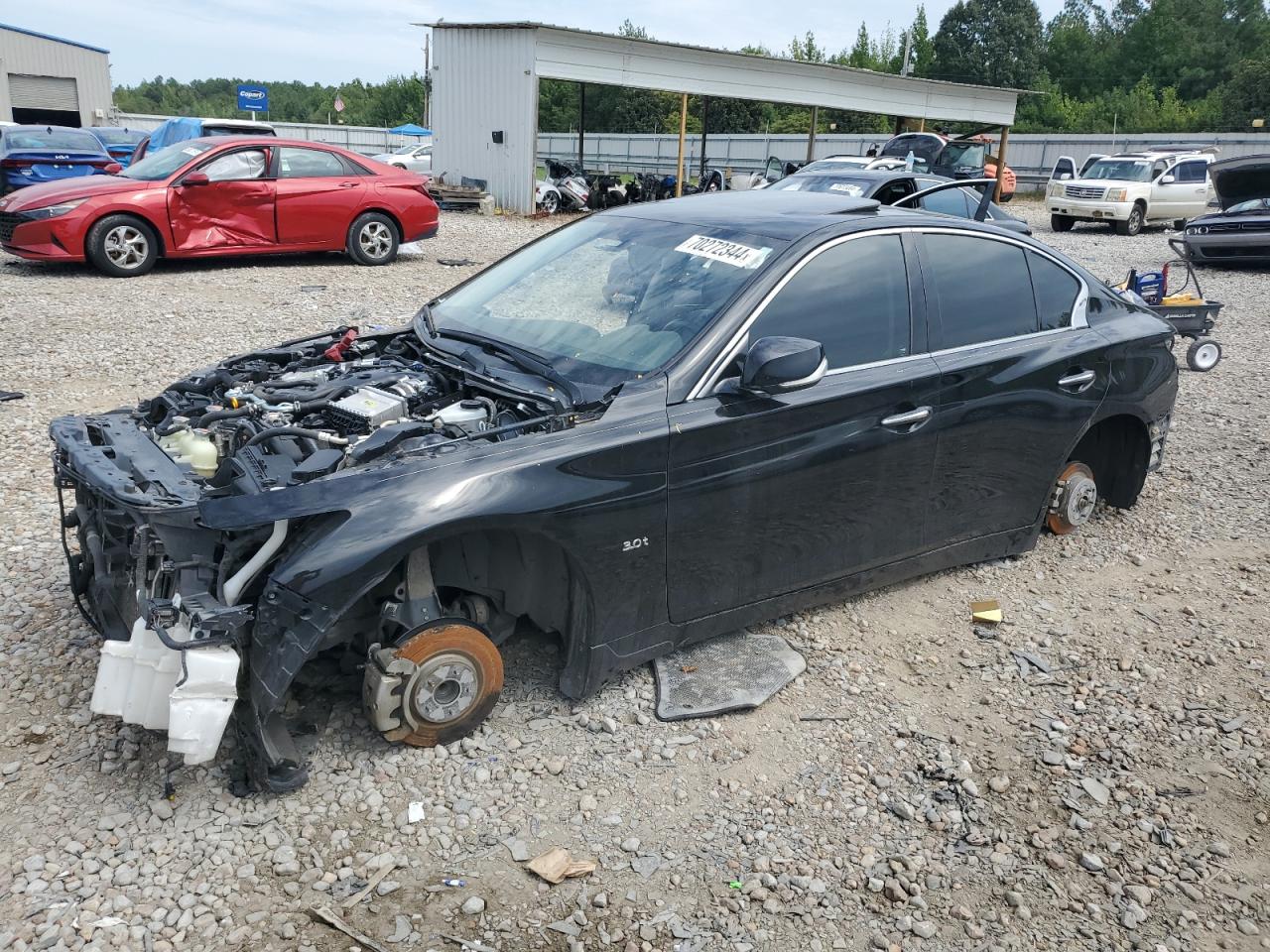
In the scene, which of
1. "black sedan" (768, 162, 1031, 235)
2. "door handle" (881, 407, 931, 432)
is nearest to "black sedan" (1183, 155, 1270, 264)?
"black sedan" (768, 162, 1031, 235)

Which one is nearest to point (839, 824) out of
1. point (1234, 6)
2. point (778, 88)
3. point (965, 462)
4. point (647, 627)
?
point (647, 627)

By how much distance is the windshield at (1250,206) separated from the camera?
1608 cm

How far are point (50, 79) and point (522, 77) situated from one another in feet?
91.2

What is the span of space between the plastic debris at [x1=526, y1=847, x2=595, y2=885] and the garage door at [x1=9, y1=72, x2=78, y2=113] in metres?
44.4

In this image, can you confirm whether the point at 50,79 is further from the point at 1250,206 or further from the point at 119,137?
the point at 1250,206

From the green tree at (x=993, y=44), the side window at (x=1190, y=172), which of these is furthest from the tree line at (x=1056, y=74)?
the side window at (x=1190, y=172)

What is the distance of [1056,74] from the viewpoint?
75188 millimetres

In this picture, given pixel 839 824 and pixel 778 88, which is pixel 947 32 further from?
pixel 839 824

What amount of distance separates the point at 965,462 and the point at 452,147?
20710 mm

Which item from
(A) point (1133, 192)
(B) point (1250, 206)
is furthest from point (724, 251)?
(A) point (1133, 192)

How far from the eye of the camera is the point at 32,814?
9.87 feet

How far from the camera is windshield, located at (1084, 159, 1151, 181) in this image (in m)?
23.0

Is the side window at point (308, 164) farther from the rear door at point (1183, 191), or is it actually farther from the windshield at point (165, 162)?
the rear door at point (1183, 191)

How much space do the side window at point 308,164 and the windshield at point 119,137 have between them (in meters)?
10.1
